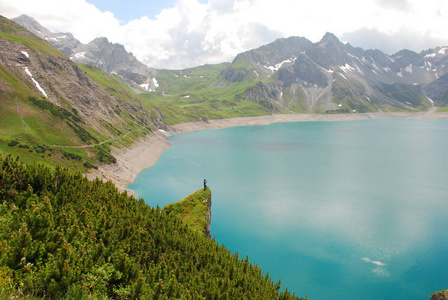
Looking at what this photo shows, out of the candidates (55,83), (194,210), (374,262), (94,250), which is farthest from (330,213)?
(55,83)

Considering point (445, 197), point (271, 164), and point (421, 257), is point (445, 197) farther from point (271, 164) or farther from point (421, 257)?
point (271, 164)

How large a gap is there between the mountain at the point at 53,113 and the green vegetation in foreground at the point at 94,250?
59770 millimetres

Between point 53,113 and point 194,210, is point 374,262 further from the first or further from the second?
point 53,113

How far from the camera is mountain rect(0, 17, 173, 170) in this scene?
79.7m

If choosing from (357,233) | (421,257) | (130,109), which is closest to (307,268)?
(357,233)

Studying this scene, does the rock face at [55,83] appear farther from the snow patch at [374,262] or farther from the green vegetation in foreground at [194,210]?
the snow patch at [374,262]

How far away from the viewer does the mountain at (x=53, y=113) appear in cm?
7969

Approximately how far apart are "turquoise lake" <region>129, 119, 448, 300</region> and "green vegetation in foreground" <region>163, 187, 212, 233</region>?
12.2 meters

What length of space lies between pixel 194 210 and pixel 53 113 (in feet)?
267

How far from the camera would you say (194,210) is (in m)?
40.4

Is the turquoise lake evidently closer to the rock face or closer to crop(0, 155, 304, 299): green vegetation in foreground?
crop(0, 155, 304, 299): green vegetation in foreground

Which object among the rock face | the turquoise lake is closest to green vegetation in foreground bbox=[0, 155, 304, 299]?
the turquoise lake

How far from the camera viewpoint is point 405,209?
212 ft

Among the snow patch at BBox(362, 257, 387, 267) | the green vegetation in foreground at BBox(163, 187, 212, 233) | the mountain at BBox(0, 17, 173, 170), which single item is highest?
the mountain at BBox(0, 17, 173, 170)
